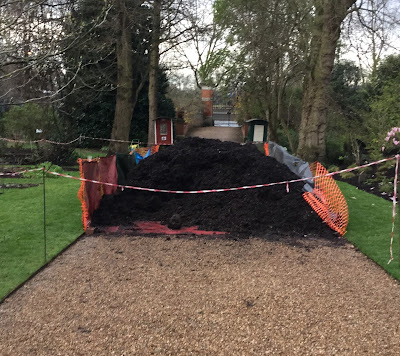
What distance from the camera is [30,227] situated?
7203 millimetres

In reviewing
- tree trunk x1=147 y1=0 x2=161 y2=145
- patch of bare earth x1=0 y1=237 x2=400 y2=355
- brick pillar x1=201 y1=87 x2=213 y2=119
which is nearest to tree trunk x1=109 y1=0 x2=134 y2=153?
tree trunk x1=147 y1=0 x2=161 y2=145

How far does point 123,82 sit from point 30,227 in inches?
324

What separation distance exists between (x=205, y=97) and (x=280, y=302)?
31.8 m

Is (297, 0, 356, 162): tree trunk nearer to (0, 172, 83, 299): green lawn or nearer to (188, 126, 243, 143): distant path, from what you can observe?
(0, 172, 83, 299): green lawn

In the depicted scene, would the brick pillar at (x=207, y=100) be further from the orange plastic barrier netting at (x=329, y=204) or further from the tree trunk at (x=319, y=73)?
the orange plastic barrier netting at (x=329, y=204)

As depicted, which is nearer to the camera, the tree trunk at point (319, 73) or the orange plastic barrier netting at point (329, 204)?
the orange plastic barrier netting at point (329, 204)

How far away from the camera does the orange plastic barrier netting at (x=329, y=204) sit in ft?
24.0

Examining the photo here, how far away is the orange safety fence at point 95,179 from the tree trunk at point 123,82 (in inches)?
215

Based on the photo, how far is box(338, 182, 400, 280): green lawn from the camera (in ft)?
19.3

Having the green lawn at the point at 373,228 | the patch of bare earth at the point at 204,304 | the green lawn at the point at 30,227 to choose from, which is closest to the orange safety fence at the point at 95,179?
the green lawn at the point at 30,227

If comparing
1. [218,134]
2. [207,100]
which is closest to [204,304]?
[218,134]

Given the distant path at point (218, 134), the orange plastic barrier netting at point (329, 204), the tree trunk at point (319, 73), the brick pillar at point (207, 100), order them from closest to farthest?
1. the orange plastic barrier netting at point (329, 204)
2. the tree trunk at point (319, 73)
3. the distant path at point (218, 134)
4. the brick pillar at point (207, 100)

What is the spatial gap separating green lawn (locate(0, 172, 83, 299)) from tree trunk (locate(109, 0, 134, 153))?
3.94 metres

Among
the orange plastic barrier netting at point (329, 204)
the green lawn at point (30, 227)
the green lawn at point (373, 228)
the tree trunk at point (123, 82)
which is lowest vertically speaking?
the green lawn at point (373, 228)
